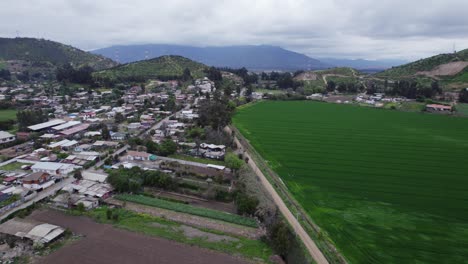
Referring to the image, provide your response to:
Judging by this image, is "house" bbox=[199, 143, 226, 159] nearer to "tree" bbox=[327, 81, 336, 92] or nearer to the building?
the building

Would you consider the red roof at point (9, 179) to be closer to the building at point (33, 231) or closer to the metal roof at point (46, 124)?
the building at point (33, 231)

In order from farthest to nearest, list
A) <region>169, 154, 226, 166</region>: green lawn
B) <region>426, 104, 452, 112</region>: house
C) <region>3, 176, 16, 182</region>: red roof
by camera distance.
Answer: <region>426, 104, 452, 112</region>: house → <region>169, 154, 226, 166</region>: green lawn → <region>3, 176, 16, 182</region>: red roof

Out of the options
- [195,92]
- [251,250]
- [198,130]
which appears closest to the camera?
[251,250]

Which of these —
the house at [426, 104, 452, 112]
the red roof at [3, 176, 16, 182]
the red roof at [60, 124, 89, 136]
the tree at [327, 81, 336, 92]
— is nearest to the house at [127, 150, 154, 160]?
the red roof at [3, 176, 16, 182]

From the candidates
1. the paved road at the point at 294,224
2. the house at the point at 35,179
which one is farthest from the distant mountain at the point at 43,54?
the paved road at the point at 294,224

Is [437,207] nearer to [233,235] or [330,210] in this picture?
[330,210]

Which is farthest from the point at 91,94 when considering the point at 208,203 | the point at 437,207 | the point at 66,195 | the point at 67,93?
the point at 437,207

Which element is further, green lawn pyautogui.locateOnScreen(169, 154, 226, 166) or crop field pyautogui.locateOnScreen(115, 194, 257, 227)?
green lawn pyautogui.locateOnScreen(169, 154, 226, 166)
